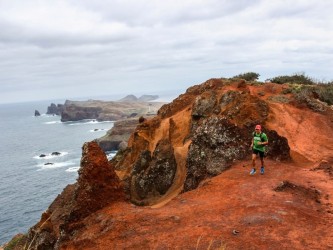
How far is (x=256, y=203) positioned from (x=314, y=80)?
40.3m

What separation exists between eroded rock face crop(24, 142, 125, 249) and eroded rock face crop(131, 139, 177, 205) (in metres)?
5.52

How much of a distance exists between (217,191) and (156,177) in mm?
6755

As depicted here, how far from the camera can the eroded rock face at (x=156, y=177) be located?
72.4ft

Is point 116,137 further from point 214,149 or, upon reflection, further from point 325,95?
point 214,149

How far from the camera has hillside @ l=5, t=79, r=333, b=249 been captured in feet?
38.6

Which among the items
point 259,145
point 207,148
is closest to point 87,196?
point 207,148

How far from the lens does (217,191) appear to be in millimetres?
16125

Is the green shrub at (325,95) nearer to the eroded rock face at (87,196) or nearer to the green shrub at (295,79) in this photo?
the green shrub at (295,79)

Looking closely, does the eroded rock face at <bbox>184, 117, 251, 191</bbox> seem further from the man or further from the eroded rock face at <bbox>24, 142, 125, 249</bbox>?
the eroded rock face at <bbox>24, 142, 125, 249</bbox>

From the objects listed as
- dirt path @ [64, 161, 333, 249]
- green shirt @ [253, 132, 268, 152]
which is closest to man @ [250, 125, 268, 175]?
green shirt @ [253, 132, 268, 152]

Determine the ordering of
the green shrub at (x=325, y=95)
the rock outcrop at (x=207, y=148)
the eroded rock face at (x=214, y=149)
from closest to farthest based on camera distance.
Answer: the eroded rock face at (x=214, y=149) → the rock outcrop at (x=207, y=148) → the green shrub at (x=325, y=95)

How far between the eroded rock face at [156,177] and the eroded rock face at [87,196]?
18.1 feet

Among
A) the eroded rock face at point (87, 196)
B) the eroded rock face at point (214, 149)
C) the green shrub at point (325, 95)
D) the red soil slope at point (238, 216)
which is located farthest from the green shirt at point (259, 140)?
the green shrub at point (325, 95)

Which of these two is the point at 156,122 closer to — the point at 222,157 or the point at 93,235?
the point at 222,157
